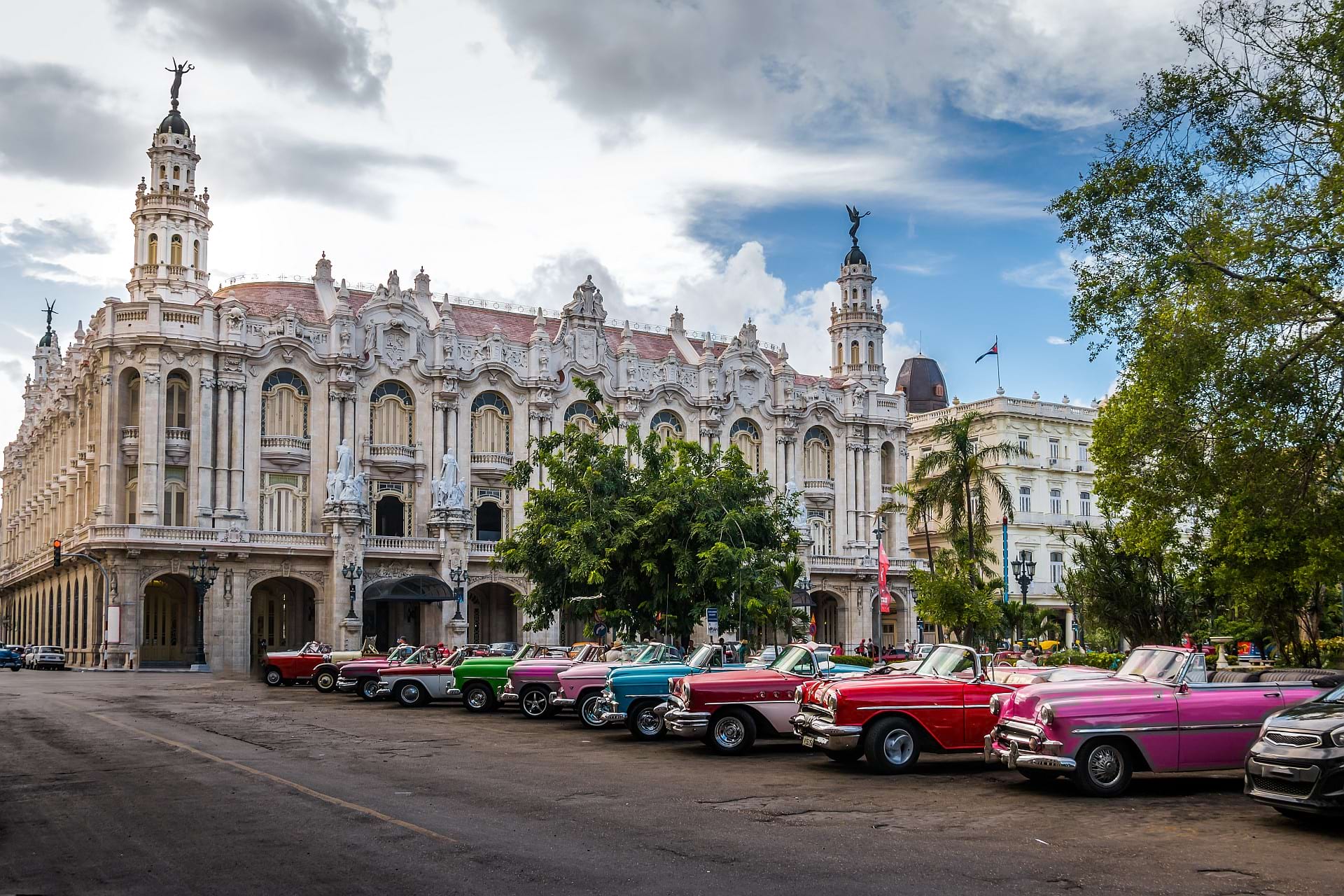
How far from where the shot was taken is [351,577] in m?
58.0

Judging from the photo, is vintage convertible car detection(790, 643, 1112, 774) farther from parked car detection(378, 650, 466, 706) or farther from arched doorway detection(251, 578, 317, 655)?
arched doorway detection(251, 578, 317, 655)

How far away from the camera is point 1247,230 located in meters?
21.6

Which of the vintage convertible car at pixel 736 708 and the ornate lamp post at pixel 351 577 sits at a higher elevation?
the ornate lamp post at pixel 351 577

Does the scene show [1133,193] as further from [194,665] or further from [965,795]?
[194,665]

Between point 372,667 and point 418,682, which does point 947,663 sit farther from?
point 372,667

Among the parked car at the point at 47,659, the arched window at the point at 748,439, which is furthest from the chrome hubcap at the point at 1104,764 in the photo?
the arched window at the point at 748,439

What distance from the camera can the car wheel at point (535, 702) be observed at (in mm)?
27969

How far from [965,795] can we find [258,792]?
26.4 feet

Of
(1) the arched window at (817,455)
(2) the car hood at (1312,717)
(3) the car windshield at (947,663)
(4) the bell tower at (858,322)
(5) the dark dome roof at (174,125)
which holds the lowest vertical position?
(2) the car hood at (1312,717)

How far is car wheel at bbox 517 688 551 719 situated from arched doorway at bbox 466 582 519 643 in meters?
37.8

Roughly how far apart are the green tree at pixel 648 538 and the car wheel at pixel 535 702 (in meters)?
9.93

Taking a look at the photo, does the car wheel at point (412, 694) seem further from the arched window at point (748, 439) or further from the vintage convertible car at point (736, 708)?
the arched window at point (748, 439)

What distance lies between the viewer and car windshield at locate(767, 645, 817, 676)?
20.9 meters

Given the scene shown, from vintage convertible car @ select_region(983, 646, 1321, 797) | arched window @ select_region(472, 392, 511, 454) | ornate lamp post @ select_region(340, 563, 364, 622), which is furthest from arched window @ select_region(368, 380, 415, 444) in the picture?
vintage convertible car @ select_region(983, 646, 1321, 797)
